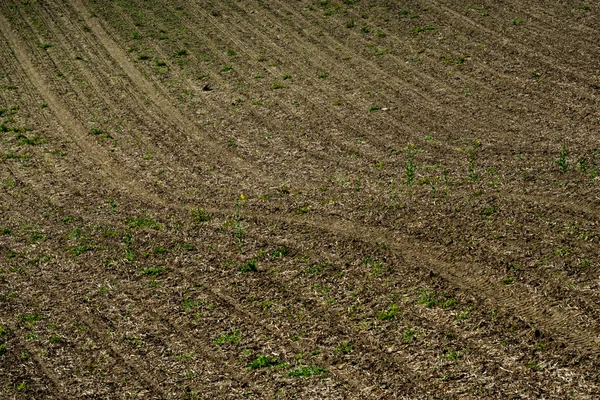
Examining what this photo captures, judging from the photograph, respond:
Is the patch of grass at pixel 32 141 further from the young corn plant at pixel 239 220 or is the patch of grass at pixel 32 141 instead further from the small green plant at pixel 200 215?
the young corn plant at pixel 239 220

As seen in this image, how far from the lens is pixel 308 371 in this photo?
9.04 metres

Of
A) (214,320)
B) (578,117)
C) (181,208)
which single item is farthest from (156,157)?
(578,117)

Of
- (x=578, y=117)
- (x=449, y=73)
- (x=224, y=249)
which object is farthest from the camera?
(x=449, y=73)

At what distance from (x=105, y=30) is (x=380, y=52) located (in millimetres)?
8248

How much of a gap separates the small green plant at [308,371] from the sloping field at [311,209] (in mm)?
38

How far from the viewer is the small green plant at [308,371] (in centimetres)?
899

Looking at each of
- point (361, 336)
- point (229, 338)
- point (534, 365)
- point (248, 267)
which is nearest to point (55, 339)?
point (229, 338)

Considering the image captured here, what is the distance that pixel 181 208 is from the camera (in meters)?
13.1

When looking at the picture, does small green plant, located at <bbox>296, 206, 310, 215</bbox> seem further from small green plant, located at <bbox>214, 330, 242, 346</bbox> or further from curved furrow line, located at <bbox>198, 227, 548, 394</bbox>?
small green plant, located at <bbox>214, 330, 242, 346</bbox>

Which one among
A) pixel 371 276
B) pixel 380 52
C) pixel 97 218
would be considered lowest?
pixel 97 218

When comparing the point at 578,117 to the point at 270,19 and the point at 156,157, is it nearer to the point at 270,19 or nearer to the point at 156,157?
the point at 156,157

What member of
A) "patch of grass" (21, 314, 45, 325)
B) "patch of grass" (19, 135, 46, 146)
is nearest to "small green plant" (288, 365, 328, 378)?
"patch of grass" (21, 314, 45, 325)

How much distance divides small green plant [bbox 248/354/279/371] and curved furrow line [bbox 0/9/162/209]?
4.85m

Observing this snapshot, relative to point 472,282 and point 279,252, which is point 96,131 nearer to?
point 279,252
